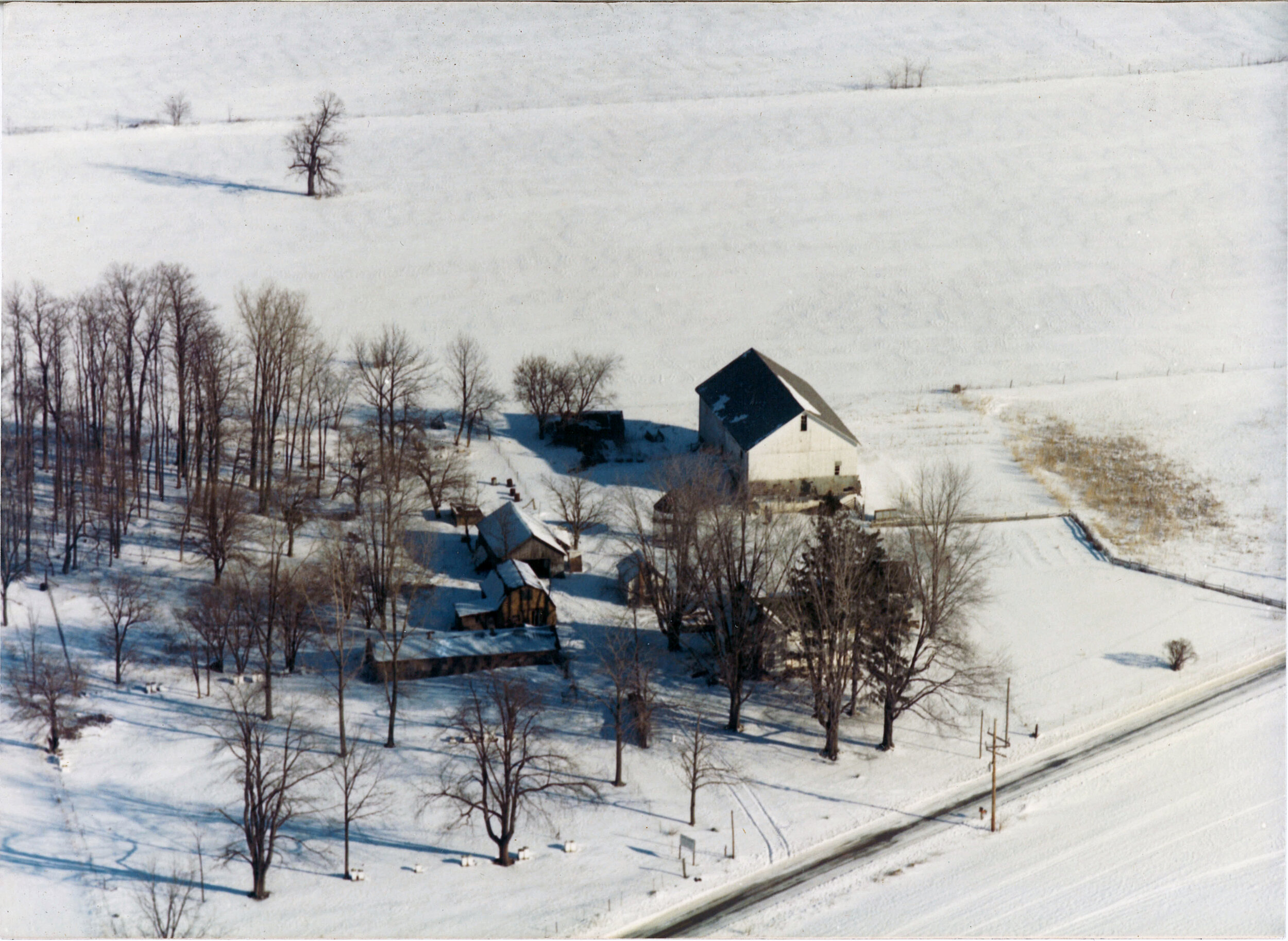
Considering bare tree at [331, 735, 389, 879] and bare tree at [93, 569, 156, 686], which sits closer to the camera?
bare tree at [331, 735, 389, 879]

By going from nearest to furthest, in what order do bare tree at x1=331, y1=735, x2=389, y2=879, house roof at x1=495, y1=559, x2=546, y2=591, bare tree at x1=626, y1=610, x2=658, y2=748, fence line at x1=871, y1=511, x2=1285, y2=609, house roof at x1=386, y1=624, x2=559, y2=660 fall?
bare tree at x1=331, y1=735, x2=389, y2=879
bare tree at x1=626, y1=610, x2=658, y2=748
house roof at x1=386, y1=624, x2=559, y2=660
house roof at x1=495, y1=559, x2=546, y2=591
fence line at x1=871, y1=511, x2=1285, y2=609

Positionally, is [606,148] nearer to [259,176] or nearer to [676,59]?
[676,59]

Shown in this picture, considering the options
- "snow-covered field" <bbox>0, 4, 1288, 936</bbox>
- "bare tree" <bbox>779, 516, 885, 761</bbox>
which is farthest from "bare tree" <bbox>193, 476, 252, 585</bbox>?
"bare tree" <bbox>779, 516, 885, 761</bbox>

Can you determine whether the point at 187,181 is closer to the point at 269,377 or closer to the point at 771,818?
the point at 269,377

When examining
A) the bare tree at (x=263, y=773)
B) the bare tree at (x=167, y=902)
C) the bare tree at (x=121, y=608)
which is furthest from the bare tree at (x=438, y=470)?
the bare tree at (x=167, y=902)

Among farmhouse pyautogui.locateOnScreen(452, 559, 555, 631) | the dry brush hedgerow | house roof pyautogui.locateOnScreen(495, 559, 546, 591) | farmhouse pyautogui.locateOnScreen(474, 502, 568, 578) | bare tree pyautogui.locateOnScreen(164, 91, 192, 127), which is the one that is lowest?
farmhouse pyautogui.locateOnScreen(452, 559, 555, 631)

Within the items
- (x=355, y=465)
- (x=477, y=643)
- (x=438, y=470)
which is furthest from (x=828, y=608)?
(x=355, y=465)

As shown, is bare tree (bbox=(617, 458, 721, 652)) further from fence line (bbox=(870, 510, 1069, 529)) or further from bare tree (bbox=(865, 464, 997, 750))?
fence line (bbox=(870, 510, 1069, 529))

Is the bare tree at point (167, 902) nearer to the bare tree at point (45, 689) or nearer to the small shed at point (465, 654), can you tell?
the bare tree at point (45, 689)
